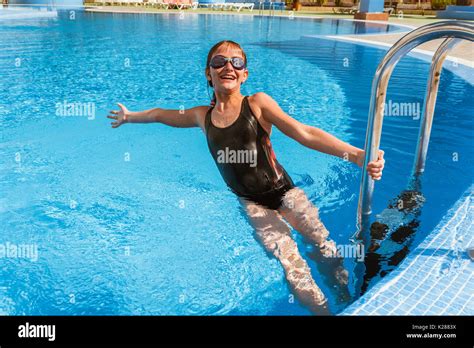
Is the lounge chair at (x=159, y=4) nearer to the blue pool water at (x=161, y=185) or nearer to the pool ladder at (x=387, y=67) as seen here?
the blue pool water at (x=161, y=185)

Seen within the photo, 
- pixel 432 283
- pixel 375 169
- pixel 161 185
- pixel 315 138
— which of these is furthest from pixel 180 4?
pixel 432 283

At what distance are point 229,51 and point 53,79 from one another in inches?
296

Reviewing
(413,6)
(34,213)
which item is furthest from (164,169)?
(413,6)

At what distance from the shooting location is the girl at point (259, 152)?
8.76 ft

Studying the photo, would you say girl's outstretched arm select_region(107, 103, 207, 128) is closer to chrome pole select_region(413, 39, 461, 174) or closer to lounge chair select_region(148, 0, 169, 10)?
chrome pole select_region(413, 39, 461, 174)

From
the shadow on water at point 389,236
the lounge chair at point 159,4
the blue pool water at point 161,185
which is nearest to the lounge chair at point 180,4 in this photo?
the lounge chair at point 159,4

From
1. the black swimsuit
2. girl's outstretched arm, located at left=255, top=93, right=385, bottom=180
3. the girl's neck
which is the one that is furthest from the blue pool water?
the girl's neck

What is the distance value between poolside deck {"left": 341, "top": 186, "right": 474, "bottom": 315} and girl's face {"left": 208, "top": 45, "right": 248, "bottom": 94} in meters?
1.52

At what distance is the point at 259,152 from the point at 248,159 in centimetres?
9

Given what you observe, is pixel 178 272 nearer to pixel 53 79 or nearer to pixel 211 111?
pixel 211 111

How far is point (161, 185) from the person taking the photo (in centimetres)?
469

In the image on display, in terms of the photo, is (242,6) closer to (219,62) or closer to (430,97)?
(430,97)

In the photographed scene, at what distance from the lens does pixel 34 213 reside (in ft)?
13.2

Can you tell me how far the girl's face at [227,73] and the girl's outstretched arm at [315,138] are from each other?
19 cm
